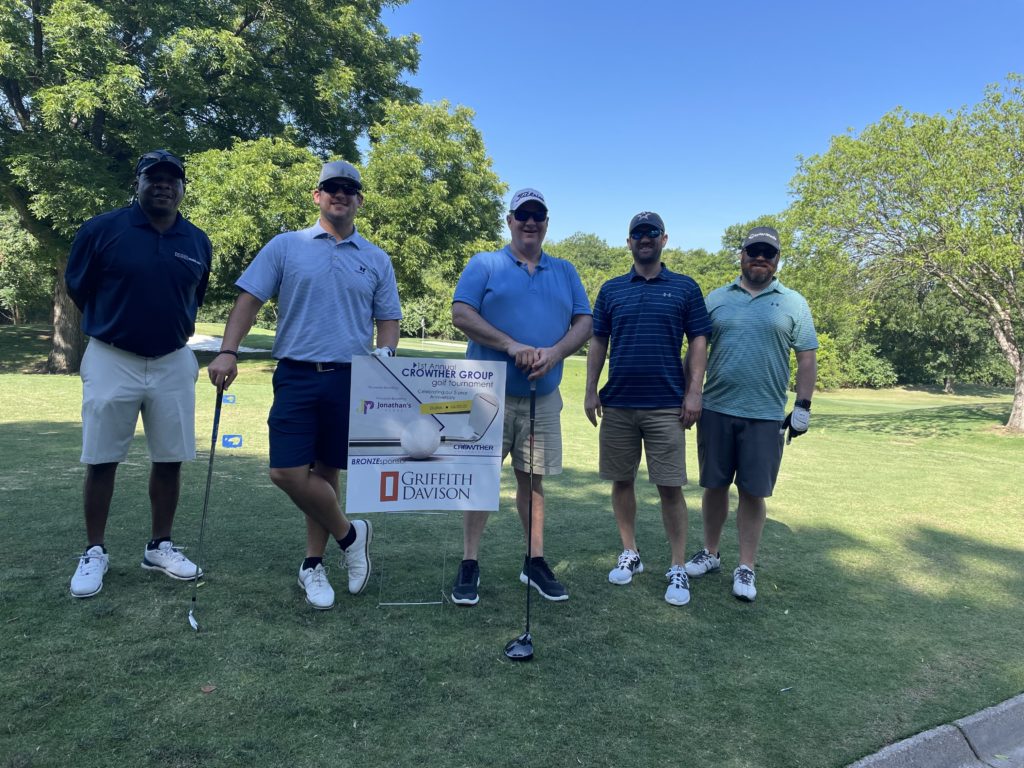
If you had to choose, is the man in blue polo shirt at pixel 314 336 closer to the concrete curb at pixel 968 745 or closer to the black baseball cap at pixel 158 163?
the black baseball cap at pixel 158 163

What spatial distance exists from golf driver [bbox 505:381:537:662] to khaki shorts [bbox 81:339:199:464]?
1.88 meters

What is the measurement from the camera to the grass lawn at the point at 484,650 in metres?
2.43

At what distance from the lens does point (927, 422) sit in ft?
61.2

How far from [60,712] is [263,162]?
1811 cm

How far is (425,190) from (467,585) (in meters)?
18.7

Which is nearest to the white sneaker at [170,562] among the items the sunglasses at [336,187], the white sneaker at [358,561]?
the white sneaker at [358,561]

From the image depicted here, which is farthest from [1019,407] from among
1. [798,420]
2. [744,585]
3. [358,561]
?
[358,561]

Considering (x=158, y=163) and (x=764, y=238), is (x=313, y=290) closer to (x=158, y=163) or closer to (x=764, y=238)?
(x=158, y=163)

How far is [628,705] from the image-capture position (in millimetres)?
2750

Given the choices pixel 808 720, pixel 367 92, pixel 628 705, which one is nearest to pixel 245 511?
pixel 628 705

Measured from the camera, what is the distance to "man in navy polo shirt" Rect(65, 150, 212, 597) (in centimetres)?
342

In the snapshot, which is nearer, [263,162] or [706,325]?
[706,325]

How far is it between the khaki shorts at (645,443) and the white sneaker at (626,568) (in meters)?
0.49

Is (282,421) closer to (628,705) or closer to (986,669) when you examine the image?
(628,705)
